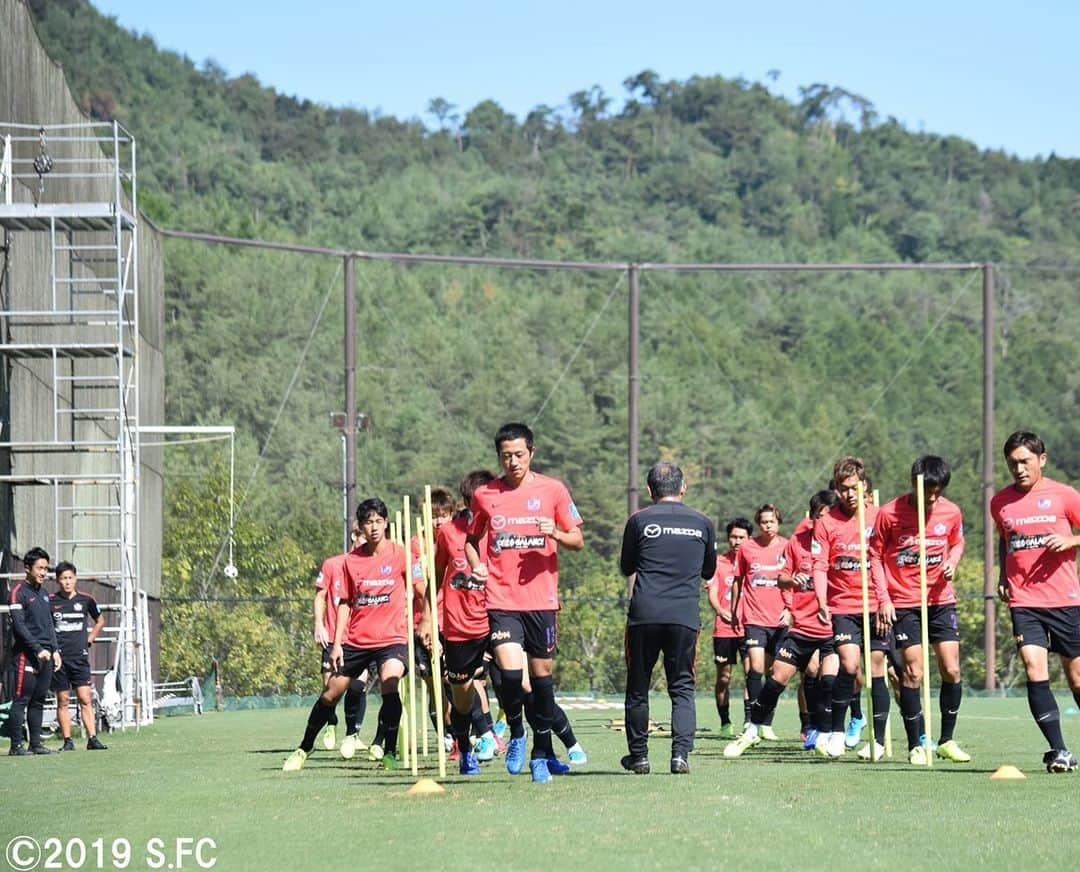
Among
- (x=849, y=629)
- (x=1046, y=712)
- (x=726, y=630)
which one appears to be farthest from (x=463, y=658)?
(x=726, y=630)

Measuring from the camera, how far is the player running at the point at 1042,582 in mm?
13047

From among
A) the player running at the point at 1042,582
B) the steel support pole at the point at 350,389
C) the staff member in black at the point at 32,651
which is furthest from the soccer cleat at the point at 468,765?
the steel support pole at the point at 350,389

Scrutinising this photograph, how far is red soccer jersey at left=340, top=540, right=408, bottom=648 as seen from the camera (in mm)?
15188

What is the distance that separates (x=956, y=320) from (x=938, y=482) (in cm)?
9004

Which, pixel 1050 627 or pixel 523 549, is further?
pixel 1050 627

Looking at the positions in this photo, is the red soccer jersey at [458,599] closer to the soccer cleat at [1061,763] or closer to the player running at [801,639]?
the player running at [801,639]

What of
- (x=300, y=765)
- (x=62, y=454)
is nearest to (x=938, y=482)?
(x=300, y=765)

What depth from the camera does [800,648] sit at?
643 inches

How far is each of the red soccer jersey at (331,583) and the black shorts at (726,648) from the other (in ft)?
16.3

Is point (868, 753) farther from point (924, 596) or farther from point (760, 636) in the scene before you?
point (760, 636)

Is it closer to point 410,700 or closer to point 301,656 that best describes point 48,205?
point 410,700

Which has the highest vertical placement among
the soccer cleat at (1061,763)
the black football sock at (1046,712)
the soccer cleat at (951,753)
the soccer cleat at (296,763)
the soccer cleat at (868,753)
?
the black football sock at (1046,712)

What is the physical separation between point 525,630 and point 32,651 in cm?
838

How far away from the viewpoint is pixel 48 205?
25703 millimetres
